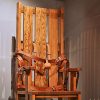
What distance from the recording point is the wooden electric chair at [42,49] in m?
2.86

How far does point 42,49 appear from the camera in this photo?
3.12m

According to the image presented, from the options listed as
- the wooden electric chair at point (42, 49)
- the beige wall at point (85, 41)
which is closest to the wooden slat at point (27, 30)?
the wooden electric chair at point (42, 49)

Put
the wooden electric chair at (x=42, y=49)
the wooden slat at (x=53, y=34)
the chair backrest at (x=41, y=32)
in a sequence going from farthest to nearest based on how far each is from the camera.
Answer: the wooden slat at (x=53, y=34)
the chair backrest at (x=41, y=32)
the wooden electric chair at (x=42, y=49)

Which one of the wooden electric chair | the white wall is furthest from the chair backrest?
the white wall

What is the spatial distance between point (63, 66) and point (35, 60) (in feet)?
0.99

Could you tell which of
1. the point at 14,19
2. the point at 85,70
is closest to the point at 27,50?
the point at 14,19

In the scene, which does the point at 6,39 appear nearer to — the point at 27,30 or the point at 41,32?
the point at 27,30

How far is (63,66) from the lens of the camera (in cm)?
287

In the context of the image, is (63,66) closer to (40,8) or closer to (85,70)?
(85,70)

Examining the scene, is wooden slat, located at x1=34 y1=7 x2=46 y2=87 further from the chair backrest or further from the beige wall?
the beige wall

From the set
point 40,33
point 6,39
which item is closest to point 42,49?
point 40,33

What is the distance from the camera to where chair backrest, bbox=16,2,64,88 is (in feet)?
9.97

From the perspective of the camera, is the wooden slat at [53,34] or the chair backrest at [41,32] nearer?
the chair backrest at [41,32]

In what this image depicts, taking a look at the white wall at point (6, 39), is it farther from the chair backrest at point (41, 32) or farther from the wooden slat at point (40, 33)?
the wooden slat at point (40, 33)
